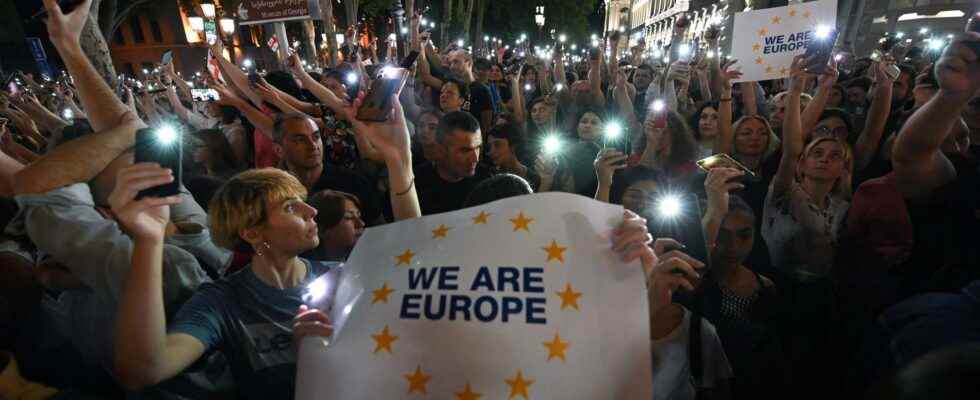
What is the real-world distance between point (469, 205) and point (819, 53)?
13.2 ft

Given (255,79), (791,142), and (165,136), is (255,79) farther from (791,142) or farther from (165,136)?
(791,142)

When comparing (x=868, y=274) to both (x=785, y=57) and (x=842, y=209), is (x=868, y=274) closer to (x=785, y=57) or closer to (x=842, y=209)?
(x=842, y=209)

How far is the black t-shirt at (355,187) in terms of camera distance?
11.9 feet

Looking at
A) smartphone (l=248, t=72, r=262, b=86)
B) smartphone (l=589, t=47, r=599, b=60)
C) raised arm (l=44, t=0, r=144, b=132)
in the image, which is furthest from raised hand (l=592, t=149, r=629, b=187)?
smartphone (l=589, t=47, r=599, b=60)

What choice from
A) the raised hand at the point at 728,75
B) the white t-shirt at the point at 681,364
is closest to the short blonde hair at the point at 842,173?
the raised hand at the point at 728,75

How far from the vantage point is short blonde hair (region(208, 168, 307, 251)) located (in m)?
2.04

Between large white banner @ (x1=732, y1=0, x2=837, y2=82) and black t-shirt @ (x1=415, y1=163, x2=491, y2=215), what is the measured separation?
3.72 meters

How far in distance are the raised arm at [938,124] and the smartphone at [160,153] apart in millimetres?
3899

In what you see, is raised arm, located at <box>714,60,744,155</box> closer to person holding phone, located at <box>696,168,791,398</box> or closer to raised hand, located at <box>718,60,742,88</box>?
raised hand, located at <box>718,60,742,88</box>

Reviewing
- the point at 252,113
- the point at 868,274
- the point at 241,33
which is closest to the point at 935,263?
the point at 868,274

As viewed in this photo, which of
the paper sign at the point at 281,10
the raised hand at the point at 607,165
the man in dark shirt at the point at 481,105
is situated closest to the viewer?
the raised hand at the point at 607,165

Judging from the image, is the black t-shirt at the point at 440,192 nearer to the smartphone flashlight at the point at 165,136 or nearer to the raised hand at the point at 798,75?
the smartphone flashlight at the point at 165,136

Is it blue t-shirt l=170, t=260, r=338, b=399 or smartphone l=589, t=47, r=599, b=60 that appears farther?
smartphone l=589, t=47, r=599, b=60

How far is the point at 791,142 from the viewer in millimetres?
3963
